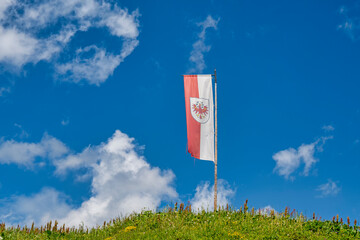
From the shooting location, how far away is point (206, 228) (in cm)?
1312

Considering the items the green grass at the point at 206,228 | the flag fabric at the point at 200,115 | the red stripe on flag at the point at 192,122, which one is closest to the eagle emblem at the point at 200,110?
the flag fabric at the point at 200,115

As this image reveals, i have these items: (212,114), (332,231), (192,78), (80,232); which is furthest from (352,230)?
(80,232)

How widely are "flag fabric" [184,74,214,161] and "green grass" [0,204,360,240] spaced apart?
10.9 feet

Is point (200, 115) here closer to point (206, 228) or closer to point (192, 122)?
point (192, 122)

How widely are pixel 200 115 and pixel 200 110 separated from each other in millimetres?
288

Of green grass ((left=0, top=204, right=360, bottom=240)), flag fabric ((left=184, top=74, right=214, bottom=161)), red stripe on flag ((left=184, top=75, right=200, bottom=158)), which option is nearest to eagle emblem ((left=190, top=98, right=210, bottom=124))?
flag fabric ((left=184, top=74, right=214, bottom=161))

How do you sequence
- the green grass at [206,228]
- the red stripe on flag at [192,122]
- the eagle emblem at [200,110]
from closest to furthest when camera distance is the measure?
the green grass at [206,228] < the red stripe on flag at [192,122] < the eagle emblem at [200,110]

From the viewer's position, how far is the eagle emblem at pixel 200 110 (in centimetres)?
1839

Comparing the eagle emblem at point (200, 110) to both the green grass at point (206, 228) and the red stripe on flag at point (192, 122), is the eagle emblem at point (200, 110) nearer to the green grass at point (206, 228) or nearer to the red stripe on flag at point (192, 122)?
the red stripe on flag at point (192, 122)

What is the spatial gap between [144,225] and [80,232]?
437 centimetres

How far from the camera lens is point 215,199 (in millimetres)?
17219

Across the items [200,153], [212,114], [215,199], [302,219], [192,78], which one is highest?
[192,78]

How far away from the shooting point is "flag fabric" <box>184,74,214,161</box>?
18.1 metres

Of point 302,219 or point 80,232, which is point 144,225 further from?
point 302,219
